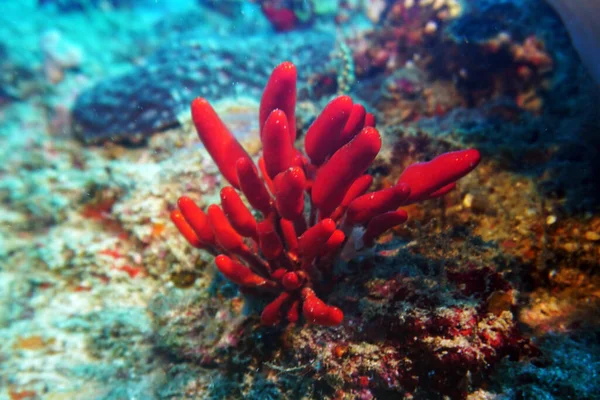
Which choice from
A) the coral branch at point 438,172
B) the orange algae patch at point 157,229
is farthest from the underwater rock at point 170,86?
the coral branch at point 438,172

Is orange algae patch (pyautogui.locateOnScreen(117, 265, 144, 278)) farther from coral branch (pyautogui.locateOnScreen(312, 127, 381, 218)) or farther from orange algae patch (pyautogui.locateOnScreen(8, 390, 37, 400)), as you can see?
coral branch (pyautogui.locateOnScreen(312, 127, 381, 218))

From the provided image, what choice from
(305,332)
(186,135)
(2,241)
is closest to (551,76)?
(305,332)

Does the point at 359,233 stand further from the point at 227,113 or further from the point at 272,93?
the point at 227,113

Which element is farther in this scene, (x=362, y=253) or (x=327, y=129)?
(x=362, y=253)

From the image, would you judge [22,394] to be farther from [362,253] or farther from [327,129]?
[327,129]

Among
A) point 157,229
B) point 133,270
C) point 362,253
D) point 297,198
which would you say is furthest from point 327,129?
point 133,270

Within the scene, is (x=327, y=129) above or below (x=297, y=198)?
above

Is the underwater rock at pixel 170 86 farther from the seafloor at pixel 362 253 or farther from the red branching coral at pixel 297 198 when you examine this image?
the red branching coral at pixel 297 198
